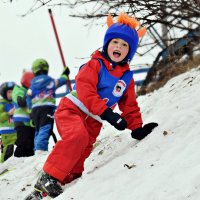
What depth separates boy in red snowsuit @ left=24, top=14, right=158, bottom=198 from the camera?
346 centimetres

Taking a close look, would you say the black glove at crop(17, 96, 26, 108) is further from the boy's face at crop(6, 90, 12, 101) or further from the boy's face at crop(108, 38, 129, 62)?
the boy's face at crop(108, 38, 129, 62)

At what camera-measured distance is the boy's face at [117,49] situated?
149 inches

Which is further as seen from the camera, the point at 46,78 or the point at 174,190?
the point at 46,78

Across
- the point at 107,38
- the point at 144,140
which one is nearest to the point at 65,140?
the point at 144,140

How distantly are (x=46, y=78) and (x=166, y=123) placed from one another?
3.64 m

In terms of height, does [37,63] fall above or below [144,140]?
above

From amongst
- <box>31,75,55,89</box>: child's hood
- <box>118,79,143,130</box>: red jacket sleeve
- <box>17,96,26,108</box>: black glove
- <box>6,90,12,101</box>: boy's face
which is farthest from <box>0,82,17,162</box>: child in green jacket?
<box>118,79,143,130</box>: red jacket sleeve

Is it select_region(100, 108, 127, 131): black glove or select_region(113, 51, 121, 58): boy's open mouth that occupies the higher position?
select_region(113, 51, 121, 58): boy's open mouth

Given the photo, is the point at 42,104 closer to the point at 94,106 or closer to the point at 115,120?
the point at 94,106

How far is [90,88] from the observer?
3590 millimetres

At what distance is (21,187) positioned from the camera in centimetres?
488

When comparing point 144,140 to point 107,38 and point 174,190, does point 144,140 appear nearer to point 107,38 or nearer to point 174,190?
point 107,38

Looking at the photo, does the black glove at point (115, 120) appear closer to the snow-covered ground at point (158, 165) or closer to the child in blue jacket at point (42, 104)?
the snow-covered ground at point (158, 165)

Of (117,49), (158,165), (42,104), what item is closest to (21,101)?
(42,104)
